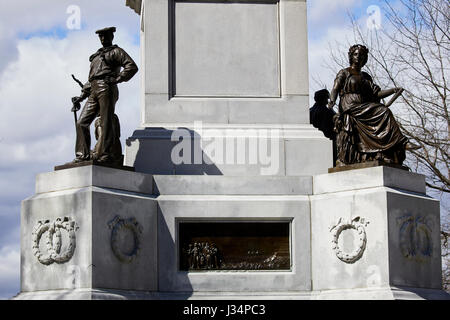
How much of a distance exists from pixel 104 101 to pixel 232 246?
10.5ft

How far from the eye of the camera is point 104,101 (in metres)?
18.2

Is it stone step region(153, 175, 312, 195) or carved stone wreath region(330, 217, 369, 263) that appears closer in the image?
carved stone wreath region(330, 217, 369, 263)

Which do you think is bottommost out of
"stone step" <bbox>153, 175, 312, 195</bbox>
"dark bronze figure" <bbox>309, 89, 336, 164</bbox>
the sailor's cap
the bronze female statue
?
"stone step" <bbox>153, 175, 312, 195</bbox>

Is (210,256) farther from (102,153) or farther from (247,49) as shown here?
(247,49)

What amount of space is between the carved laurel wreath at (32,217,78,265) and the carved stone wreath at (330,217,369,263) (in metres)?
4.17

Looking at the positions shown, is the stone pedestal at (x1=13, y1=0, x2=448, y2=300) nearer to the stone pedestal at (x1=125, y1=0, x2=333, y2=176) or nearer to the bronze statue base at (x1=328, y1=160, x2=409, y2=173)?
the stone pedestal at (x1=125, y1=0, x2=333, y2=176)

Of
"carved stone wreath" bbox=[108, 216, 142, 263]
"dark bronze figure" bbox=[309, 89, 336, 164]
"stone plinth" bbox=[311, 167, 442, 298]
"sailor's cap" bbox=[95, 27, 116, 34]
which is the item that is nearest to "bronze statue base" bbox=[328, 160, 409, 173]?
"stone plinth" bbox=[311, 167, 442, 298]

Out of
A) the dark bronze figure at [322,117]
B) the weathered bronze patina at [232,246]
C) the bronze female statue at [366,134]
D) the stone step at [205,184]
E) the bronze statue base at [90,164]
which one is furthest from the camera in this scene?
the dark bronze figure at [322,117]

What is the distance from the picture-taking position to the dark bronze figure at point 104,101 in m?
18.0

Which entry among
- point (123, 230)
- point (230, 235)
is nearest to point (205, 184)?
point (230, 235)

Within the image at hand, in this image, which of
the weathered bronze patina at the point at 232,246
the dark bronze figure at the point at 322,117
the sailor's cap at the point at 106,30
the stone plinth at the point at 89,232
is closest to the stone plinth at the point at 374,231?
the weathered bronze patina at the point at 232,246

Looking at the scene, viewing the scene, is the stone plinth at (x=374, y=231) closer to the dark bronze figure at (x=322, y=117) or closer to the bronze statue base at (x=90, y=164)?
the dark bronze figure at (x=322, y=117)

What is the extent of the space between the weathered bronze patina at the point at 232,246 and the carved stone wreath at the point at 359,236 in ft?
2.87

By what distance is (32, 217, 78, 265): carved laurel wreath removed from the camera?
1698cm
